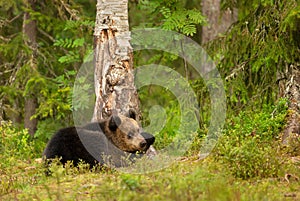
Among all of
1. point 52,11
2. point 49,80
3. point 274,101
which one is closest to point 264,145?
point 274,101

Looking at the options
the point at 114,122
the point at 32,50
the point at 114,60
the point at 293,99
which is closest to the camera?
the point at 114,122

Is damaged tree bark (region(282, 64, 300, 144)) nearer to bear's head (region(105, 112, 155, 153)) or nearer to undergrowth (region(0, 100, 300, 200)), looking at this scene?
undergrowth (region(0, 100, 300, 200))

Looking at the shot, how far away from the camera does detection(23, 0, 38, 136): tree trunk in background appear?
1469cm

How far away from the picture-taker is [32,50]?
14.9 metres

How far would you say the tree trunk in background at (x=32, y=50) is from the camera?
14.7 meters

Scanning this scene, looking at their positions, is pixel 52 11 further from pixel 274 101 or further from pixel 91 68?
pixel 274 101

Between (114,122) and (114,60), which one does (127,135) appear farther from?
(114,60)

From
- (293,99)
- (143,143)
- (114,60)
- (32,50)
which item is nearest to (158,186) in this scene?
(143,143)

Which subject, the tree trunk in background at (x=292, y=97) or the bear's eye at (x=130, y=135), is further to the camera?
the bear's eye at (x=130, y=135)

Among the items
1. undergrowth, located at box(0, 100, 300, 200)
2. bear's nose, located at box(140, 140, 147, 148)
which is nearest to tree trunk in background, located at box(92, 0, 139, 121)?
bear's nose, located at box(140, 140, 147, 148)

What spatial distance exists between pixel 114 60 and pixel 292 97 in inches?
122

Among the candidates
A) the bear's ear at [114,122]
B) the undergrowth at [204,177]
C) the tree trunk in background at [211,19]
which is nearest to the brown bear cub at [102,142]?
the bear's ear at [114,122]

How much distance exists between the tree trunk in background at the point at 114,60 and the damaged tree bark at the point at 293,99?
2.66 meters

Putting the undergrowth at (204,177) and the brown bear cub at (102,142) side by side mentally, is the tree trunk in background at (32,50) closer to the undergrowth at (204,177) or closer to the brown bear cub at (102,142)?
the undergrowth at (204,177)
